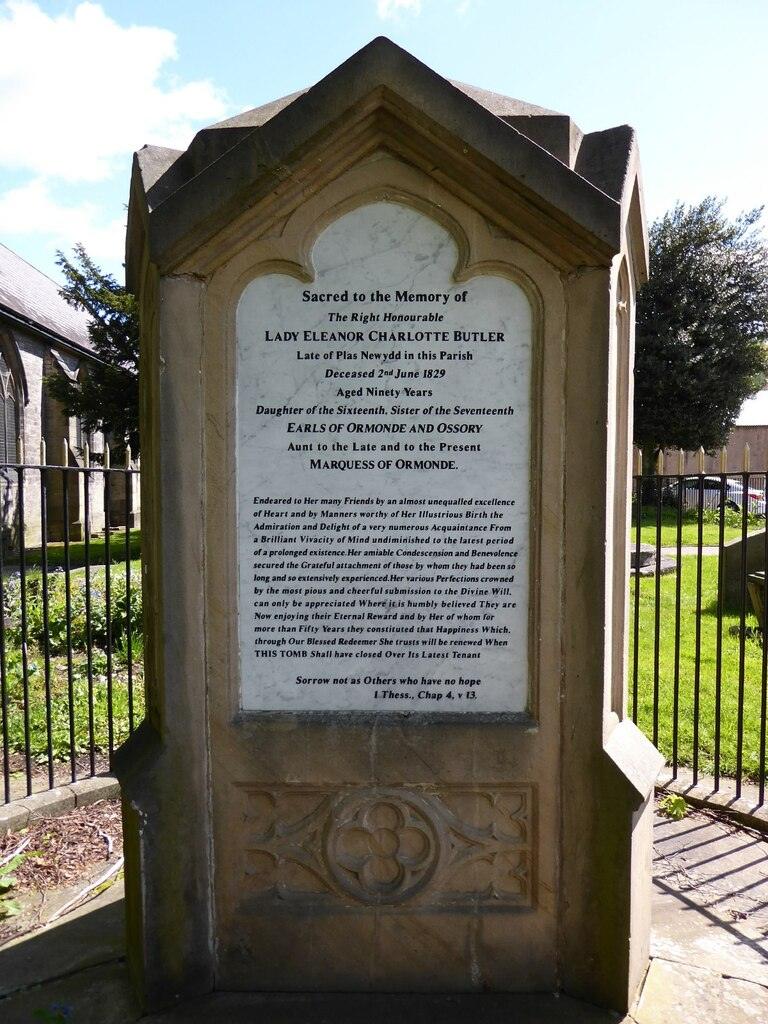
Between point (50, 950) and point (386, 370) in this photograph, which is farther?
point (50, 950)

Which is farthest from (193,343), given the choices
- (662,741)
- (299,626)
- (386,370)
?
(662,741)

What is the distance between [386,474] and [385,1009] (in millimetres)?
1753

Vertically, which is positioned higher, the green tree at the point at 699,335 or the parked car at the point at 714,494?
the green tree at the point at 699,335

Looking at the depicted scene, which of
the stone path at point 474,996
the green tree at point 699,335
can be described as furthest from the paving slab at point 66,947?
the green tree at point 699,335

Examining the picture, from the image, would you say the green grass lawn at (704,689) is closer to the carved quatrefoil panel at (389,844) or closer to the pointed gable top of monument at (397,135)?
the carved quatrefoil panel at (389,844)

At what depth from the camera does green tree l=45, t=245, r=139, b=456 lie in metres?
18.9

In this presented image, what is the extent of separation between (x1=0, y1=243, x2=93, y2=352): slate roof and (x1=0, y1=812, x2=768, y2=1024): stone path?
21483 mm

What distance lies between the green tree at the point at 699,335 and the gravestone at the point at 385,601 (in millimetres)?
25797

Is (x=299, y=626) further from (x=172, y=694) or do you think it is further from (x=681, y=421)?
(x=681, y=421)

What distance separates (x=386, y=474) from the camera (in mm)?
2607

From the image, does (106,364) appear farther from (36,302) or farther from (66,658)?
(66,658)

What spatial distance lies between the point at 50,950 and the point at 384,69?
333 centimetres

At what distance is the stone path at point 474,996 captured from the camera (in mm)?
2525

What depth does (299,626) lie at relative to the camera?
2.65 metres
